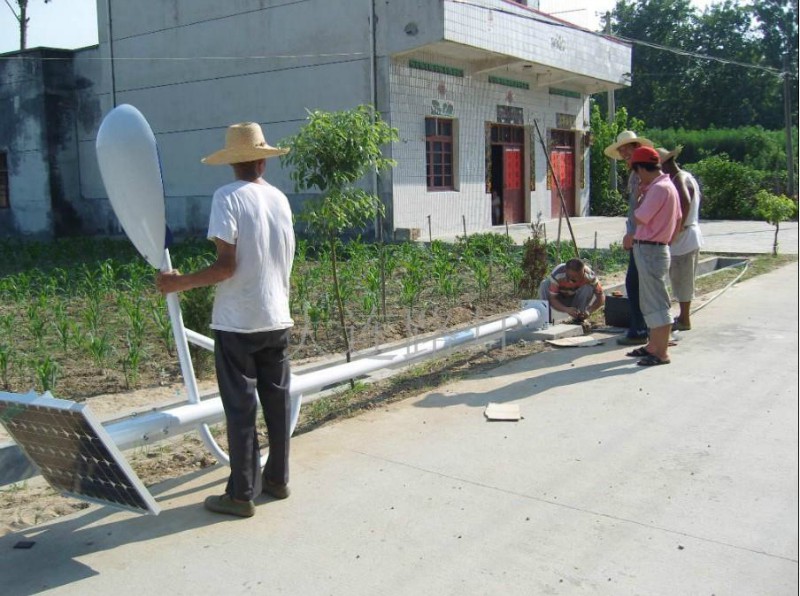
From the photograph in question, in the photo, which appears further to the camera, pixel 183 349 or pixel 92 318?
pixel 92 318

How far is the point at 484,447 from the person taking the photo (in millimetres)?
5145

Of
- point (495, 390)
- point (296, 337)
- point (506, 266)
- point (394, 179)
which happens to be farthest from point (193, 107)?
point (495, 390)

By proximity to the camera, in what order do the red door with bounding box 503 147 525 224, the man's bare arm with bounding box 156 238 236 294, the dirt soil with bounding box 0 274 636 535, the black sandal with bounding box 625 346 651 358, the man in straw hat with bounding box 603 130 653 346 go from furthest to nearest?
the red door with bounding box 503 147 525 224 < the man in straw hat with bounding box 603 130 653 346 < the black sandal with bounding box 625 346 651 358 < the dirt soil with bounding box 0 274 636 535 < the man's bare arm with bounding box 156 238 236 294

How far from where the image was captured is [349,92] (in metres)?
17.5

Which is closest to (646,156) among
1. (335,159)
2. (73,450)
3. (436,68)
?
(335,159)

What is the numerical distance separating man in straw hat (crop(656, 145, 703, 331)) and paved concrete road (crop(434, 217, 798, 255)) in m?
7.78

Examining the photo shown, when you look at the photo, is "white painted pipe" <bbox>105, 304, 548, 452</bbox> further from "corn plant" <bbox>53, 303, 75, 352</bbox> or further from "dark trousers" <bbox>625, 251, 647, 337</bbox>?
"corn plant" <bbox>53, 303, 75, 352</bbox>

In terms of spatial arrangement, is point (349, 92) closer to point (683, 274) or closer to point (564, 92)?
point (564, 92)

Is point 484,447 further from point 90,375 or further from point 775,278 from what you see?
point 775,278

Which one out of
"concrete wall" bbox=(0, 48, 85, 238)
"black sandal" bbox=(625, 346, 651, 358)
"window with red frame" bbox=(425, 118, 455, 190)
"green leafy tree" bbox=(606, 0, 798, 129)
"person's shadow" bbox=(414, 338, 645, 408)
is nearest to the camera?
"person's shadow" bbox=(414, 338, 645, 408)

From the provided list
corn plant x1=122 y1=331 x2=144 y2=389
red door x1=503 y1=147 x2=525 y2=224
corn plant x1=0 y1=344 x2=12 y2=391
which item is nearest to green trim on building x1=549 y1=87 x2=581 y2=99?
red door x1=503 y1=147 x2=525 y2=224

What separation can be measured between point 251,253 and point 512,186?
18.5 m

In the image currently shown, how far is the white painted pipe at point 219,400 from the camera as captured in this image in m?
4.19

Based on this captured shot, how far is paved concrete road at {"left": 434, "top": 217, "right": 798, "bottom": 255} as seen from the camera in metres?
16.6
